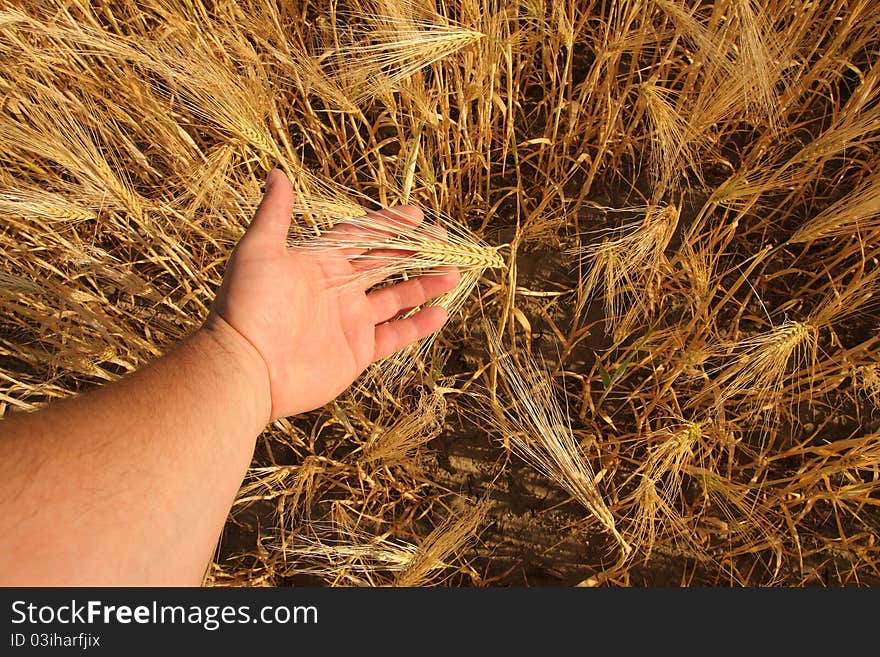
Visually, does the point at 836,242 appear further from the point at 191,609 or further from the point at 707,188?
the point at 191,609

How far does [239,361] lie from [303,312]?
0.18 m

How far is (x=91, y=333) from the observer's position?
1425 millimetres

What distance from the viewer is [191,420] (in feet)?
3.12

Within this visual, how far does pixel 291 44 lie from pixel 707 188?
116 cm

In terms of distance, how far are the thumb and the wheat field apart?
4.4 inches

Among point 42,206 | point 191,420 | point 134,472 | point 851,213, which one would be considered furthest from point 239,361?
point 851,213

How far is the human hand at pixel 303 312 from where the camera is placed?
3.55ft

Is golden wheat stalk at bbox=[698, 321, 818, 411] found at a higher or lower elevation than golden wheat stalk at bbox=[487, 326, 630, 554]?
higher

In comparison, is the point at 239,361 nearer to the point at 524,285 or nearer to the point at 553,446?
the point at 553,446

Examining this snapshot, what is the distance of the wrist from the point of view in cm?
103

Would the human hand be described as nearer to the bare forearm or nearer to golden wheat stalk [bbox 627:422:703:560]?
the bare forearm

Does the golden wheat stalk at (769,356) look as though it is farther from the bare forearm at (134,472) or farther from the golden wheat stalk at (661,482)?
the bare forearm at (134,472)

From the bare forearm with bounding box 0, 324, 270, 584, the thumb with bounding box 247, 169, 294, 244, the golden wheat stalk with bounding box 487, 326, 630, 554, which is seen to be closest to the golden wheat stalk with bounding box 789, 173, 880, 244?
the golden wheat stalk with bounding box 487, 326, 630, 554

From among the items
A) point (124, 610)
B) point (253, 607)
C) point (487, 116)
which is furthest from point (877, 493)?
point (124, 610)
